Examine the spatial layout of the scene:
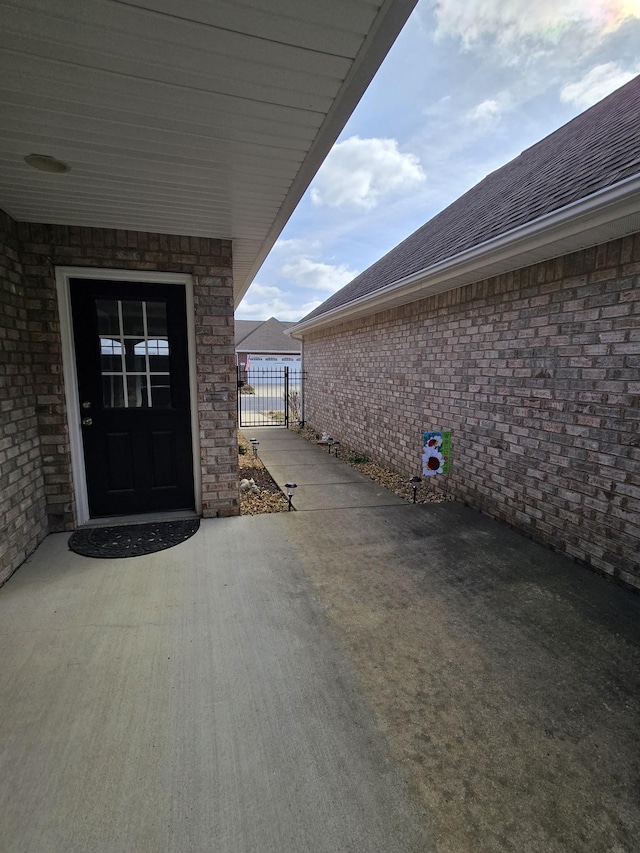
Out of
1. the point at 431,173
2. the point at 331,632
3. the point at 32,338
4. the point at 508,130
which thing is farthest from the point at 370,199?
the point at 331,632

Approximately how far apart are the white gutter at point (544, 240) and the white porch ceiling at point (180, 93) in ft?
5.85

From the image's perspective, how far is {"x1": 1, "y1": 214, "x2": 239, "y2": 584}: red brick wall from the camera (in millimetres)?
3281

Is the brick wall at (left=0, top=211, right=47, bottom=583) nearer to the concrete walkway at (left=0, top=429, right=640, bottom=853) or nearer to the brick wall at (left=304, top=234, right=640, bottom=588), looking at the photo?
the concrete walkway at (left=0, top=429, right=640, bottom=853)

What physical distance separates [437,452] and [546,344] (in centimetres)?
167

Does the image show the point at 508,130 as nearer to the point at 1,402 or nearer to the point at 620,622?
the point at 620,622

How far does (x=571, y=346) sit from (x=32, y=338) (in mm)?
4532

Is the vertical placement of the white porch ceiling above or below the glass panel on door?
above

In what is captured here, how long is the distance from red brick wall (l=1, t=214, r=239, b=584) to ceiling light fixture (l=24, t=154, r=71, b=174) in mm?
919

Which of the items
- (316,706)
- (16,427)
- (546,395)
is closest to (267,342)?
(16,427)

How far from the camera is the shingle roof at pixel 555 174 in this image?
2.92m

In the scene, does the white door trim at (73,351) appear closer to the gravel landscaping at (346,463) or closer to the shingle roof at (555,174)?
the gravel landscaping at (346,463)

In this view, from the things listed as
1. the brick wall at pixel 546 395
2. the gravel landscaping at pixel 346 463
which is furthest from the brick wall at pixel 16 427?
the brick wall at pixel 546 395

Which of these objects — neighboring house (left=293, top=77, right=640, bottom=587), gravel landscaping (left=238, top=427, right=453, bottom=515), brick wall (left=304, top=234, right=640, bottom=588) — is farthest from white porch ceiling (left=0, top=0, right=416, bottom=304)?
gravel landscaping (left=238, top=427, right=453, bottom=515)

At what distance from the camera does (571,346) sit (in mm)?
3195
